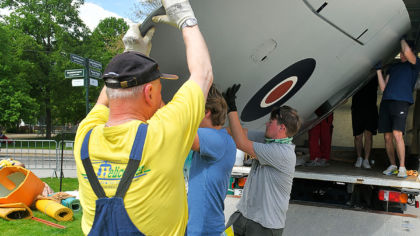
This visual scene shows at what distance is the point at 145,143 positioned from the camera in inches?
46.0

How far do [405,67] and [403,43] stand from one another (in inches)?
21.1

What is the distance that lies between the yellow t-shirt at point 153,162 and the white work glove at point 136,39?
0.88 metres

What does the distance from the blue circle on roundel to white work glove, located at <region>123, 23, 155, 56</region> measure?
139cm

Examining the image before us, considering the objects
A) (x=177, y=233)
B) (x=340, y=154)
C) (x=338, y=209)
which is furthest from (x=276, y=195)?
(x=340, y=154)

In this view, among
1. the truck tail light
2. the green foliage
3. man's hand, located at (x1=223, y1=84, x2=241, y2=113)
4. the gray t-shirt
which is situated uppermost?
the green foliage

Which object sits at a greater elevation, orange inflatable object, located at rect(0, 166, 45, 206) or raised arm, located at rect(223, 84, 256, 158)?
raised arm, located at rect(223, 84, 256, 158)

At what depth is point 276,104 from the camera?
345cm

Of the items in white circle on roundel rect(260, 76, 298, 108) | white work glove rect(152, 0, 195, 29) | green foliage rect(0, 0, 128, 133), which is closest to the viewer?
white work glove rect(152, 0, 195, 29)

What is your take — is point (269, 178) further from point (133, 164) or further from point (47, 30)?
point (47, 30)

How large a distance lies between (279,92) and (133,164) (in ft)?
7.73

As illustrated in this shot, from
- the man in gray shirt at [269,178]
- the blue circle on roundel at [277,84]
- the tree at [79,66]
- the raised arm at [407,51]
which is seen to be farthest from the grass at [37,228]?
the tree at [79,66]

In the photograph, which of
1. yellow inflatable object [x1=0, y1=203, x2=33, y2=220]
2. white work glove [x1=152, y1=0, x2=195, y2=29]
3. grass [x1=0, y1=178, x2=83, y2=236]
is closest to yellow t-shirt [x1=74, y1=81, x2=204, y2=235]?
white work glove [x1=152, y1=0, x2=195, y2=29]

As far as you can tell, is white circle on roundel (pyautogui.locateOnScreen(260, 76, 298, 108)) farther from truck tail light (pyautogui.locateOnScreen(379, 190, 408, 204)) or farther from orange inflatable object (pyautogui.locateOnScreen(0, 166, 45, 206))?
orange inflatable object (pyautogui.locateOnScreen(0, 166, 45, 206))

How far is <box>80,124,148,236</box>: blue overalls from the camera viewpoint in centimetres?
117
